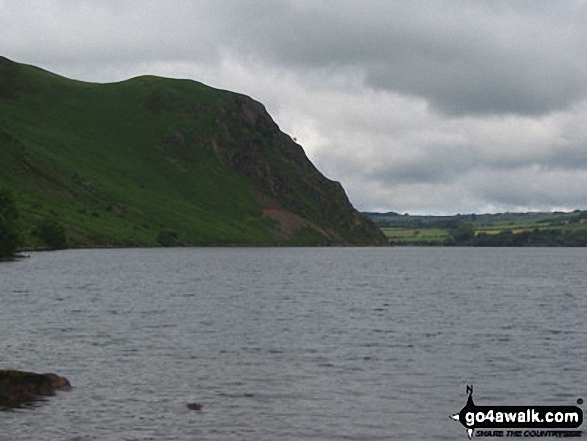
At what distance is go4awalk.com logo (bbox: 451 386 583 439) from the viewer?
34.8 m

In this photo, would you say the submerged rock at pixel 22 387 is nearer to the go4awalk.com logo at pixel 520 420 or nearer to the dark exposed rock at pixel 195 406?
the dark exposed rock at pixel 195 406

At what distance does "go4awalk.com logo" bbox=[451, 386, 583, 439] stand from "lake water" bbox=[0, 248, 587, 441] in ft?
3.02

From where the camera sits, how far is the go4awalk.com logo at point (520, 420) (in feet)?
114

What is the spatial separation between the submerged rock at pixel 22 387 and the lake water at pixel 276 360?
1089 millimetres

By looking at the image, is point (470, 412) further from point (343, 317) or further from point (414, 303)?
point (414, 303)

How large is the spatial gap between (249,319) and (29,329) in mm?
22575

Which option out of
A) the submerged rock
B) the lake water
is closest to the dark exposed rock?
the lake water

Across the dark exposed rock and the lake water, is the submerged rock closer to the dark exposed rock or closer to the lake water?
the lake water

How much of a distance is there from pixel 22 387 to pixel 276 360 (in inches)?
758

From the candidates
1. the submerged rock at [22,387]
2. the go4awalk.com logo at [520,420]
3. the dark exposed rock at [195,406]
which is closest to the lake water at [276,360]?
the dark exposed rock at [195,406]

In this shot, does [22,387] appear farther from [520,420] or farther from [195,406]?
[520,420]

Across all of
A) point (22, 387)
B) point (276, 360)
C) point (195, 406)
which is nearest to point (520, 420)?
point (195, 406)

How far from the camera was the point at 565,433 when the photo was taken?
3466 cm

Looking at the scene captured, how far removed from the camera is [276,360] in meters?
53.3
